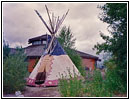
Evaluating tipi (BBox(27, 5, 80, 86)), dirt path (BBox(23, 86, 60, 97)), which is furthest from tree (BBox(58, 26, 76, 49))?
dirt path (BBox(23, 86, 60, 97))

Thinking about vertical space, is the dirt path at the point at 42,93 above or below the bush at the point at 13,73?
below

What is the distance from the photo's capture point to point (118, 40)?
616 centimetres

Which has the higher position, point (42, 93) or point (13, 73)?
point (13, 73)

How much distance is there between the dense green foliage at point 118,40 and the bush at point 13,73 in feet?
9.85

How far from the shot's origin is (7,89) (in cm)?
705

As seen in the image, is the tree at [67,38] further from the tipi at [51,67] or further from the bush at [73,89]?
the bush at [73,89]

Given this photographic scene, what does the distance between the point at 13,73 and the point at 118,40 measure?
3.83 meters

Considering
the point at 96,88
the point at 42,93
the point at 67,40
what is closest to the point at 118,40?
the point at 96,88

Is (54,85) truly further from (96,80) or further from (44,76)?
(96,80)

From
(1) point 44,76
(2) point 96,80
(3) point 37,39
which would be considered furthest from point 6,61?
(3) point 37,39

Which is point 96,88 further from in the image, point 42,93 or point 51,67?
point 51,67

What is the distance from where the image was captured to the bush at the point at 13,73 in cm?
681

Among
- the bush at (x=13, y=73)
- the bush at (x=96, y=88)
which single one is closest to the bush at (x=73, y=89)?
the bush at (x=96, y=88)

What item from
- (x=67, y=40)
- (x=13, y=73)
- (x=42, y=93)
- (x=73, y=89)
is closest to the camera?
(x=73, y=89)
